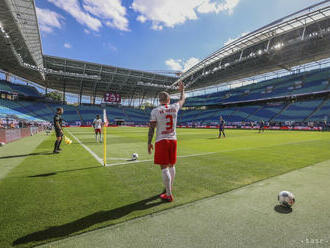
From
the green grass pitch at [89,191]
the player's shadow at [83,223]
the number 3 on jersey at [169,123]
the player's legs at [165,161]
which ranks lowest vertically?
the green grass pitch at [89,191]

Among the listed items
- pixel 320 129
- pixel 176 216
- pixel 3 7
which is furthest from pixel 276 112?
pixel 3 7

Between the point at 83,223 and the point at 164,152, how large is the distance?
169 centimetres

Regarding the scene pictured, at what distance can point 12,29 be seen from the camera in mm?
26891

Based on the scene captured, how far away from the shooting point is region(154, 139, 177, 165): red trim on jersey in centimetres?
333

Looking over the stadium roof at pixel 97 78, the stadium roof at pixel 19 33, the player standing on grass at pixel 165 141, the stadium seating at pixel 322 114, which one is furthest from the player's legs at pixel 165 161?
the stadium roof at pixel 97 78

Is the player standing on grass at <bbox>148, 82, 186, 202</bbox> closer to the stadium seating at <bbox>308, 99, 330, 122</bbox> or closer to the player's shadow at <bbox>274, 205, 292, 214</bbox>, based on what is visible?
the player's shadow at <bbox>274, 205, 292, 214</bbox>

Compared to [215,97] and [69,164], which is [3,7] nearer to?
[69,164]

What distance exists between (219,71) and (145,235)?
5069 centimetres

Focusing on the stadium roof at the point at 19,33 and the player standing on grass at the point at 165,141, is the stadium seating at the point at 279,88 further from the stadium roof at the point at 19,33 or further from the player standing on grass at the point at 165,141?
the stadium roof at the point at 19,33

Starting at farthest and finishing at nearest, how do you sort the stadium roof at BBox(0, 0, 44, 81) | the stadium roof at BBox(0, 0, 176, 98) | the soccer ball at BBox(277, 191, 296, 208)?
the stadium roof at BBox(0, 0, 176, 98), the stadium roof at BBox(0, 0, 44, 81), the soccer ball at BBox(277, 191, 296, 208)

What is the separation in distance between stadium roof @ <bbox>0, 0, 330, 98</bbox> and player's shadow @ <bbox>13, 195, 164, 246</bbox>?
99.3ft

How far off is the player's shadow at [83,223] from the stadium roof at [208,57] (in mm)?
30280

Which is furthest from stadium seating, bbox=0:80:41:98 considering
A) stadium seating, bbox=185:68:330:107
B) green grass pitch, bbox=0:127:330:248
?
stadium seating, bbox=185:68:330:107

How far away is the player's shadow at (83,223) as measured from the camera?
2199mm
